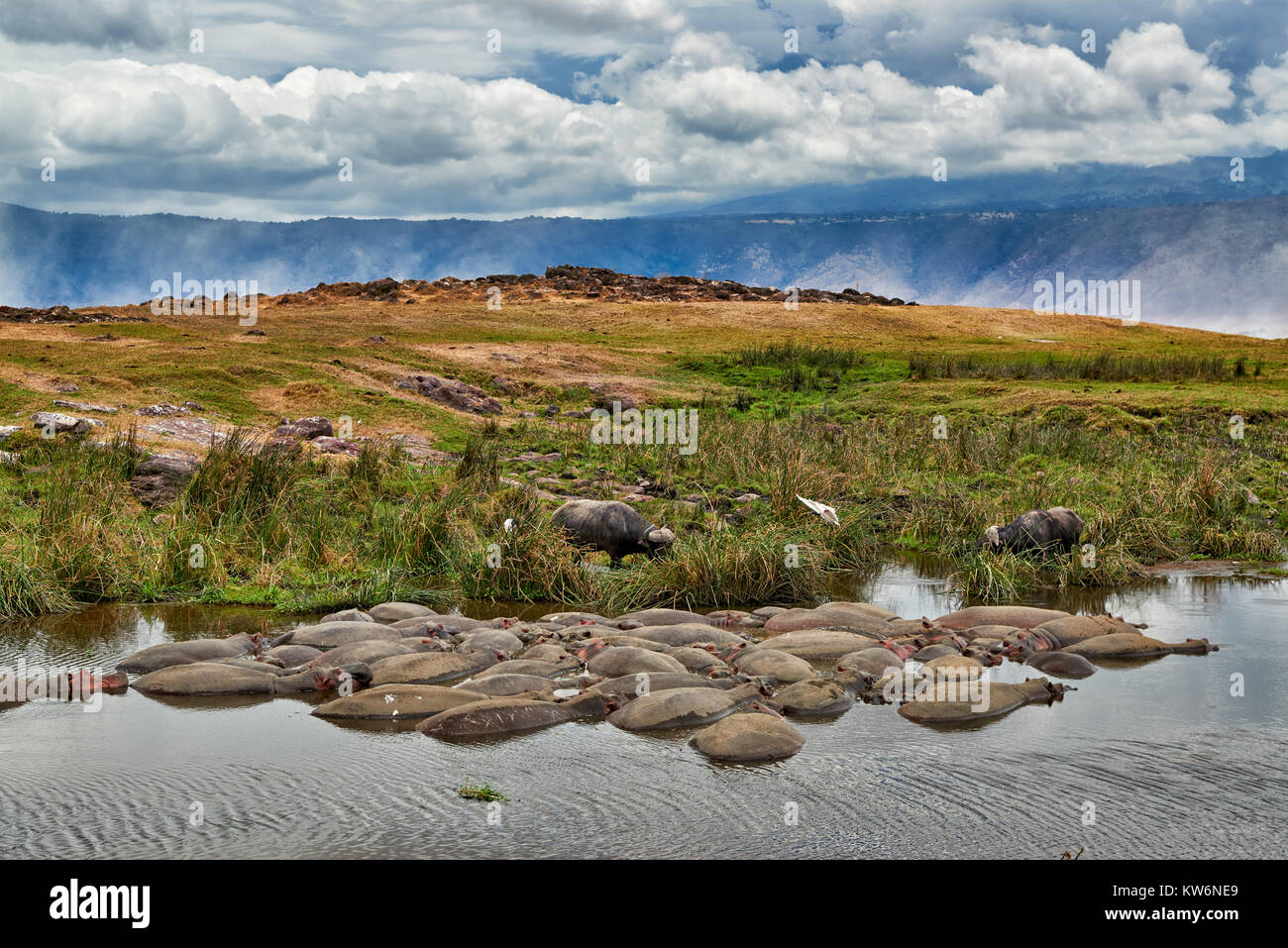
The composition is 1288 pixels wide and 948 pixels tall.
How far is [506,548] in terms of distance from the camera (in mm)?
12055

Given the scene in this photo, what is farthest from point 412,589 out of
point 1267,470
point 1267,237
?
point 1267,237

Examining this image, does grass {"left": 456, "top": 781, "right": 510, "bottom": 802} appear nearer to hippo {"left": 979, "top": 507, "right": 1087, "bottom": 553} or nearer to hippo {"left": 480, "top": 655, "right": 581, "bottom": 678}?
hippo {"left": 480, "top": 655, "right": 581, "bottom": 678}

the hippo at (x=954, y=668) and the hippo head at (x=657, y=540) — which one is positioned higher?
the hippo head at (x=657, y=540)

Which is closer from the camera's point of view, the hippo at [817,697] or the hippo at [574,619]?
the hippo at [817,697]

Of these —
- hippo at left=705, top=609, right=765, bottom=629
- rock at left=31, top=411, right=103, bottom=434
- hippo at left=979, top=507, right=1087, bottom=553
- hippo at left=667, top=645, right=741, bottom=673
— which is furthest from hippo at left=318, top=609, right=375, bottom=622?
rock at left=31, top=411, right=103, bottom=434

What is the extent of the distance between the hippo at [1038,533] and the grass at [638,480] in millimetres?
296

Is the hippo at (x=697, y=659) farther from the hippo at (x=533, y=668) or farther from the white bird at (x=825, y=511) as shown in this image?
the white bird at (x=825, y=511)

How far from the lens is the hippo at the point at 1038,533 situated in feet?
43.2

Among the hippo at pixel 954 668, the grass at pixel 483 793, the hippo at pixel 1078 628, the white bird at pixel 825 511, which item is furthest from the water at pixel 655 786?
the white bird at pixel 825 511

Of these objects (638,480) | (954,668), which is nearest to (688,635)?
(954,668)

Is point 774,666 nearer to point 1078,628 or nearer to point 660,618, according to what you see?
point 660,618

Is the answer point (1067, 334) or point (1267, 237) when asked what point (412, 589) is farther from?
point (1267, 237)

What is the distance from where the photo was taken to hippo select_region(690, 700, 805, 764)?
23.8 ft

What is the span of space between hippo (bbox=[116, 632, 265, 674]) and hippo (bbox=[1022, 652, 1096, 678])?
6412 mm
